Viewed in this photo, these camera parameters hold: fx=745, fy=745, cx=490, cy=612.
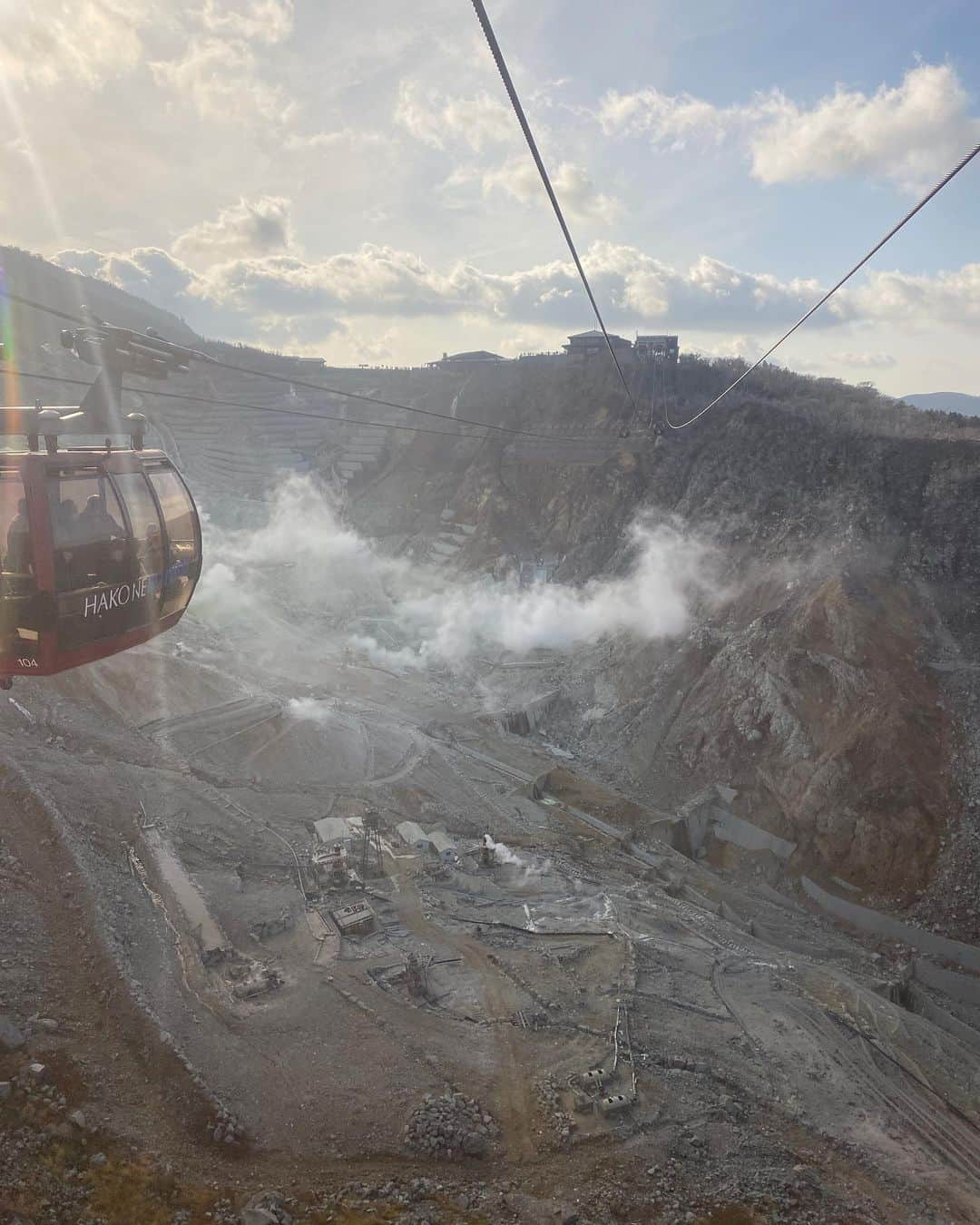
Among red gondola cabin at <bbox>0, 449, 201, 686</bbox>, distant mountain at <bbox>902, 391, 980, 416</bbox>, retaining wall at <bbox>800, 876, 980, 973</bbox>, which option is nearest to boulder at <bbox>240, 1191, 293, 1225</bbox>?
red gondola cabin at <bbox>0, 449, 201, 686</bbox>

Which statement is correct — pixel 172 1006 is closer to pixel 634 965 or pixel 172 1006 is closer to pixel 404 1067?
pixel 404 1067

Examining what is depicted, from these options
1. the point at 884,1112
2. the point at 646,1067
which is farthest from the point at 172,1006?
the point at 884,1112

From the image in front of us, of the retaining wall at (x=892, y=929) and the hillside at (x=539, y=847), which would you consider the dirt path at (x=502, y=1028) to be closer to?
the hillside at (x=539, y=847)

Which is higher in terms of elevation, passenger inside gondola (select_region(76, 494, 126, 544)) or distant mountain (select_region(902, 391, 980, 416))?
distant mountain (select_region(902, 391, 980, 416))

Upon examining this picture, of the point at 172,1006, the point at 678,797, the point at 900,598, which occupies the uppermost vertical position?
the point at 900,598

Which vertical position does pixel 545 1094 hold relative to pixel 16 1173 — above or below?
below

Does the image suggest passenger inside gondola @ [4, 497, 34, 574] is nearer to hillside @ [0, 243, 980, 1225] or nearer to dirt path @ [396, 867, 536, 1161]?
hillside @ [0, 243, 980, 1225]

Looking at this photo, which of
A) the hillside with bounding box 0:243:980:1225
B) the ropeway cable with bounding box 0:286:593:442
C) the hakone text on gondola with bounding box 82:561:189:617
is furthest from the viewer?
the hillside with bounding box 0:243:980:1225

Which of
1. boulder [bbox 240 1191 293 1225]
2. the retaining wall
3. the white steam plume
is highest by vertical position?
the white steam plume

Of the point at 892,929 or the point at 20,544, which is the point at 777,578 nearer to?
the point at 892,929

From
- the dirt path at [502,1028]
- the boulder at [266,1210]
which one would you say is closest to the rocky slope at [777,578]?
the dirt path at [502,1028]

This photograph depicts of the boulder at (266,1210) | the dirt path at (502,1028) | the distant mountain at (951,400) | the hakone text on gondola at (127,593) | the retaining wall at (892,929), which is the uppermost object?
the distant mountain at (951,400)
